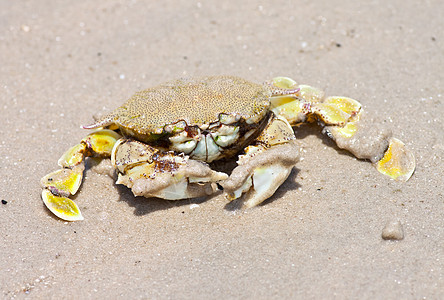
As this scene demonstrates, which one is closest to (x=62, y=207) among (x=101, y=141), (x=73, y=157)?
(x=73, y=157)

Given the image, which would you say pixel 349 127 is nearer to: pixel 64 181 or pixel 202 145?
pixel 202 145

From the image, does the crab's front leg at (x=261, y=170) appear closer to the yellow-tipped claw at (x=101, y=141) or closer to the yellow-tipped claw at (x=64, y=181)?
the yellow-tipped claw at (x=101, y=141)

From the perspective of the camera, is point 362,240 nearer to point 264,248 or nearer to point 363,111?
point 264,248

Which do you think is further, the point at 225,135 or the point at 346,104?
the point at 346,104

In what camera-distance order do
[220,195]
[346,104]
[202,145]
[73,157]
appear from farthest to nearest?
[346,104] → [73,157] → [220,195] → [202,145]

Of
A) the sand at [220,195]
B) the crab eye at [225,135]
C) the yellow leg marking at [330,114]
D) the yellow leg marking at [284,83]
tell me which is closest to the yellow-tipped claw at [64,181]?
the sand at [220,195]

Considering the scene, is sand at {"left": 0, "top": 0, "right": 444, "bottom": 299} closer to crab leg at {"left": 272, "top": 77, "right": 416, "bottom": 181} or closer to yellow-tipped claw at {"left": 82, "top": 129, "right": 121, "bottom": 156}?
crab leg at {"left": 272, "top": 77, "right": 416, "bottom": 181}

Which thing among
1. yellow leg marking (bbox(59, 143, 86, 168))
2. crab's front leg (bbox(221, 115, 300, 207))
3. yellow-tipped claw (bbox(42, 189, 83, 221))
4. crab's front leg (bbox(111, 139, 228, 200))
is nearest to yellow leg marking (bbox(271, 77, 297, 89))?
crab's front leg (bbox(221, 115, 300, 207))
